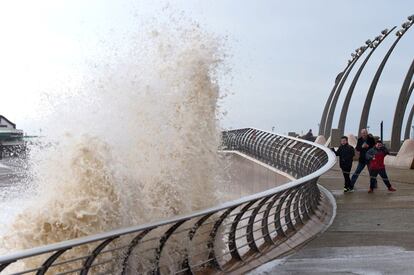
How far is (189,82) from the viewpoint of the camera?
10.7 meters

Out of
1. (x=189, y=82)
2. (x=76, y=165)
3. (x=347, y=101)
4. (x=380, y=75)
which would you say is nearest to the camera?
(x=76, y=165)

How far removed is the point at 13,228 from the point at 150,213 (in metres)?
1.62

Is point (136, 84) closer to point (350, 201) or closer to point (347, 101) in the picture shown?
point (350, 201)

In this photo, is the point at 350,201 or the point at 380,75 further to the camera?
the point at 380,75

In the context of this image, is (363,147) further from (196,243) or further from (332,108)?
(332,108)

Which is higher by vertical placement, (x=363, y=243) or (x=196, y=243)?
(x=196, y=243)

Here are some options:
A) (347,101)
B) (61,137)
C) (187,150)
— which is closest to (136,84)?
(187,150)

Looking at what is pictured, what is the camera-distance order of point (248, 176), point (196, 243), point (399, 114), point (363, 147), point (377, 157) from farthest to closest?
point (399, 114)
point (248, 176)
point (363, 147)
point (377, 157)
point (196, 243)

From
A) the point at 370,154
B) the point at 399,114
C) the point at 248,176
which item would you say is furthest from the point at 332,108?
the point at 370,154

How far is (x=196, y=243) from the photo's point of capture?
640 cm

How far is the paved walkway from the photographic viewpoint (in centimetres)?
664

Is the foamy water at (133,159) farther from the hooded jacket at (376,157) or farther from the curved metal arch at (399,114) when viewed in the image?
the curved metal arch at (399,114)

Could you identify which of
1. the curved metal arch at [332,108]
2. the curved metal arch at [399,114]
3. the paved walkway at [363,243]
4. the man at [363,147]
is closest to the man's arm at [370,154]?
the man at [363,147]

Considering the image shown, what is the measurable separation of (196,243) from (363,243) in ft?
8.91
